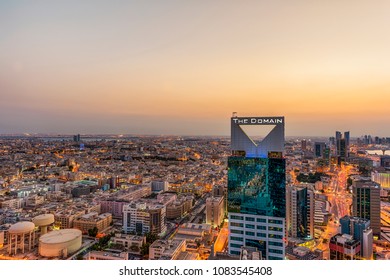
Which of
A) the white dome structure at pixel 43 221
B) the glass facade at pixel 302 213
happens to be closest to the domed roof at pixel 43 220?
the white dome structure at pixel 43 221

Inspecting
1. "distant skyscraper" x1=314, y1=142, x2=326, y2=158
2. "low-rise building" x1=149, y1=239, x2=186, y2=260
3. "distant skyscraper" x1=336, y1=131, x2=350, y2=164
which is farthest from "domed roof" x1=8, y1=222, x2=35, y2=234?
"distant skyscraper" x1=314, y1=142, x2=326, y2=158

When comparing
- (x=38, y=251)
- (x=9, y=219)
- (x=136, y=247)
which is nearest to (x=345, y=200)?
(x=136, y=247)

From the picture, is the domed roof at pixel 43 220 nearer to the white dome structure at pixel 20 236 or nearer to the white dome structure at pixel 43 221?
the white dome structure at pixel 43 221

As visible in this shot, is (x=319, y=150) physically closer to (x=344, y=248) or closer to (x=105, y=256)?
(x=344, y=248)

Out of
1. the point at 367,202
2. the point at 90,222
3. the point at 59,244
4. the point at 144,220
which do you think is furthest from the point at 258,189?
the point at 90,222

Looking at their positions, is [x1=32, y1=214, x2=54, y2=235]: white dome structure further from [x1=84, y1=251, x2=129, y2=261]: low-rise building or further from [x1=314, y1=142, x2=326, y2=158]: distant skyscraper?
[x1=314, y1=142, x2=326, y2=158]: distant skyscraper

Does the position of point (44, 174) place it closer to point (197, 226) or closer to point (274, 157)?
point (197, 226)
